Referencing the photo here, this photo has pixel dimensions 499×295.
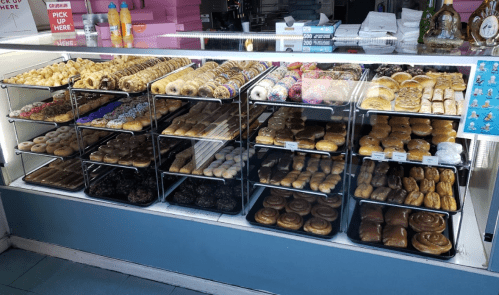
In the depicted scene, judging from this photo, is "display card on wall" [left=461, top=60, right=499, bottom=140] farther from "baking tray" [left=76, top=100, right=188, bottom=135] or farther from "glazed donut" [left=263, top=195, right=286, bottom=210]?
"baking tray" [left=76, top=100, right=188, bottom=135]

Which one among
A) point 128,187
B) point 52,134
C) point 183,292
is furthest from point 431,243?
point 52,134

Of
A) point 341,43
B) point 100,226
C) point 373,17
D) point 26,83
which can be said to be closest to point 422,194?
point 341,43

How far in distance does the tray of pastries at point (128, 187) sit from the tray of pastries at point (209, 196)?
0.18 meters

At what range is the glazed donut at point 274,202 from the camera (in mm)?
3184

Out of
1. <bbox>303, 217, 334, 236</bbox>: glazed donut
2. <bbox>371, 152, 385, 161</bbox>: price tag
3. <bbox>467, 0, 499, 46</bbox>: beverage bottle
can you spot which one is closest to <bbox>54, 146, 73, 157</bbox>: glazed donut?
<bbox>303, 217, 334, 236</bbox>: glazed donut

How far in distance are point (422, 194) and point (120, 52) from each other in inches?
93.5

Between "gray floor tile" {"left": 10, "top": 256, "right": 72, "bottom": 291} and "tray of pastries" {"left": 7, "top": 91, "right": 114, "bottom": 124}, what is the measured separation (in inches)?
53.7

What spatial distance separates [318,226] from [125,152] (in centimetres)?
185

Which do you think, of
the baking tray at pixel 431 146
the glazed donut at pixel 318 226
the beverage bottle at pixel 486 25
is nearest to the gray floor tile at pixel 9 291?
the glazed donut at pixel 318 226

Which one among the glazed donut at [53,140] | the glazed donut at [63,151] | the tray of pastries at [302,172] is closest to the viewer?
the tray of pastries at [302,172]

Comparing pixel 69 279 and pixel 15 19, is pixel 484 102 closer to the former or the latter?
pixel 69 279

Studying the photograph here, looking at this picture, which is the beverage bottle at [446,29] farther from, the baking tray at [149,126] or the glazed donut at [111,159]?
the glazed donut at [111,159]

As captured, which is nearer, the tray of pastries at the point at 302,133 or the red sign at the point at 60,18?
the tray of pastries at the point at 302,133

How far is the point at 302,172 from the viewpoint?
3195 millimetres
